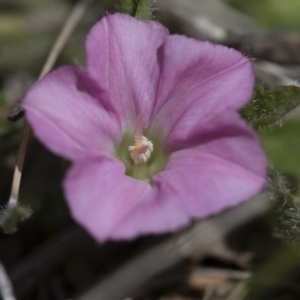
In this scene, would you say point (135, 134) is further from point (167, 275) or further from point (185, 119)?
point (167, 275)

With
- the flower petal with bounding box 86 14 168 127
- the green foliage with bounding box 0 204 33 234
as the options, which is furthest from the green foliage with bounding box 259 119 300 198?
the green foliage with bounding box 0 204 33 234

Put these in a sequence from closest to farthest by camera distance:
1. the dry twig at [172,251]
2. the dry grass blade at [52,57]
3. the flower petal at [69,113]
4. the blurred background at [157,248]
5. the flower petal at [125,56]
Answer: the flower petal at [69,113] < the flower petal at [125,56] < the dry grass blade at [52,57] < the dry twig at [172,251] < the blurred background at [157,248]

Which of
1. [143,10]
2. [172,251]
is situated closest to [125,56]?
[143,10]

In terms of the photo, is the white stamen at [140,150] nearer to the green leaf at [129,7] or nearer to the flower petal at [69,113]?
the flower petal at [69,113]

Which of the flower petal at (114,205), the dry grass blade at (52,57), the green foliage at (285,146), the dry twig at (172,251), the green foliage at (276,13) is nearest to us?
the flower petal at (114,205)

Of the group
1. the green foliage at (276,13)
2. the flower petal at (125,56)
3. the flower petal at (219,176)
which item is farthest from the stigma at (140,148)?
the green foliage at (276,13)

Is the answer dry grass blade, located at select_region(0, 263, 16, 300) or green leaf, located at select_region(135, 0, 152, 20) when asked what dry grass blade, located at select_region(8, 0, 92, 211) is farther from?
green leaf, located at select_region(135, 0, 152, 20)

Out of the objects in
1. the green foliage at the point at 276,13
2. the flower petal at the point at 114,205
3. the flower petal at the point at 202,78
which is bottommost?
the green foliage at the point at 276,13

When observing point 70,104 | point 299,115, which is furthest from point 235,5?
point 70,104
